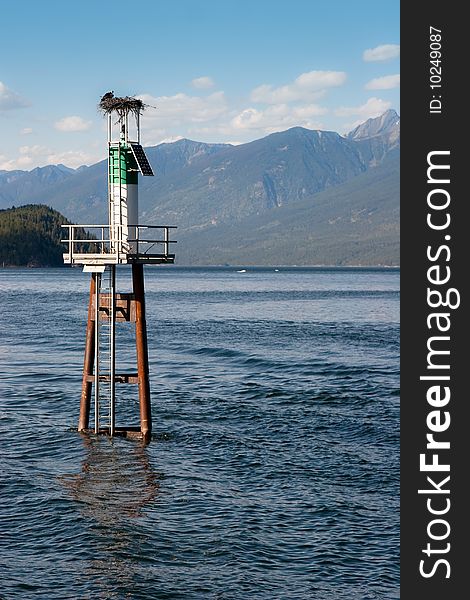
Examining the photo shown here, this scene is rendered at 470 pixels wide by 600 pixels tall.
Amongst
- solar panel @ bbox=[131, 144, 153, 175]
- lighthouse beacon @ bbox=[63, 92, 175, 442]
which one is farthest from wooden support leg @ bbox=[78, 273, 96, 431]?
solar panel @ bbox=[131, 144, 153, 175]

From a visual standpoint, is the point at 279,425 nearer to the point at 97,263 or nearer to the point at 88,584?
the point at 97,263

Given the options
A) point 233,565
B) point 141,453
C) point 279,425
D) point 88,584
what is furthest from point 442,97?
point 279,425

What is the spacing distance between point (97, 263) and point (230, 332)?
4767cm

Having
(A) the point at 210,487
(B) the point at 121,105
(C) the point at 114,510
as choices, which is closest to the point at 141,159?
(B) the point at 121,105

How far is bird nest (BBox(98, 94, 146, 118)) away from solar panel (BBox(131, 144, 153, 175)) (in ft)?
4.87

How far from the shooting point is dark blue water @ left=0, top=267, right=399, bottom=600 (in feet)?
72.9

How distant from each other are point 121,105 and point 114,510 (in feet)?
50.9

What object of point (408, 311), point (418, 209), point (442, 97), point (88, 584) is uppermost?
point (442, 97)

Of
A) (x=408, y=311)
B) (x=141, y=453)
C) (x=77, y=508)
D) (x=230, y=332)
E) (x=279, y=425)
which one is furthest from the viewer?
(x=230, y=332)

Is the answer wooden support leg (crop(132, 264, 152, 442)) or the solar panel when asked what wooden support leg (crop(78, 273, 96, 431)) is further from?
the solar panel

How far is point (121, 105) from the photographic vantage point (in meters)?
34.0

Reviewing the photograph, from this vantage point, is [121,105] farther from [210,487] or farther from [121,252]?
[210,487]

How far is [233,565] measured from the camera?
74.9ft

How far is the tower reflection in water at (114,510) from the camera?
22.4 metres
